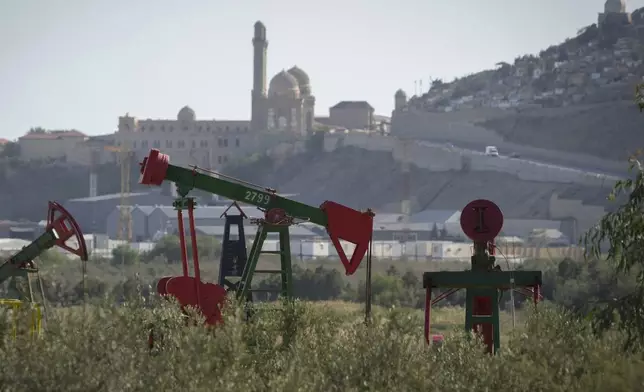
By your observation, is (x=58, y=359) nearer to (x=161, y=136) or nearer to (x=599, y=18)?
(x=161, y=136)

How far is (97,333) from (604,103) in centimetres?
13056

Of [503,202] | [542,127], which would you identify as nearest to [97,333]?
[503,202]

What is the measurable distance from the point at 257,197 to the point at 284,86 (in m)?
129

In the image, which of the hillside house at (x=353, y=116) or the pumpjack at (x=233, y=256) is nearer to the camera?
the pumpjack at (x=233, y=256)

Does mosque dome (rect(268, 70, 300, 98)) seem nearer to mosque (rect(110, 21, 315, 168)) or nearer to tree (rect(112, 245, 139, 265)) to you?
mosque (rect(110, 21, 315, 168))

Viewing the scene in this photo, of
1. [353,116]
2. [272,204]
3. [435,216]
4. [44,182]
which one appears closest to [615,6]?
[353,116]

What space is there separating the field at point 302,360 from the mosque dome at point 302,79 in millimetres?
136222

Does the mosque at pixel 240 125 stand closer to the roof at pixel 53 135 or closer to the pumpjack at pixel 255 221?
the roof at pixel 53 135

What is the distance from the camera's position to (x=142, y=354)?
15.4 meters

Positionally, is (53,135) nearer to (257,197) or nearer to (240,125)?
(240,125)

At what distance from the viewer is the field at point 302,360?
1437 centimetres

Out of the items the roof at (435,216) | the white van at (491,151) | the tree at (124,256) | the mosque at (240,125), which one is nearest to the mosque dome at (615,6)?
the mosque at (240,125)

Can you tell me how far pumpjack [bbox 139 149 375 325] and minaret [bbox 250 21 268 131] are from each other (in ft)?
Result: 425

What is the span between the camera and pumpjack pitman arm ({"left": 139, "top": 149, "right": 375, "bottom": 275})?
21.4m
